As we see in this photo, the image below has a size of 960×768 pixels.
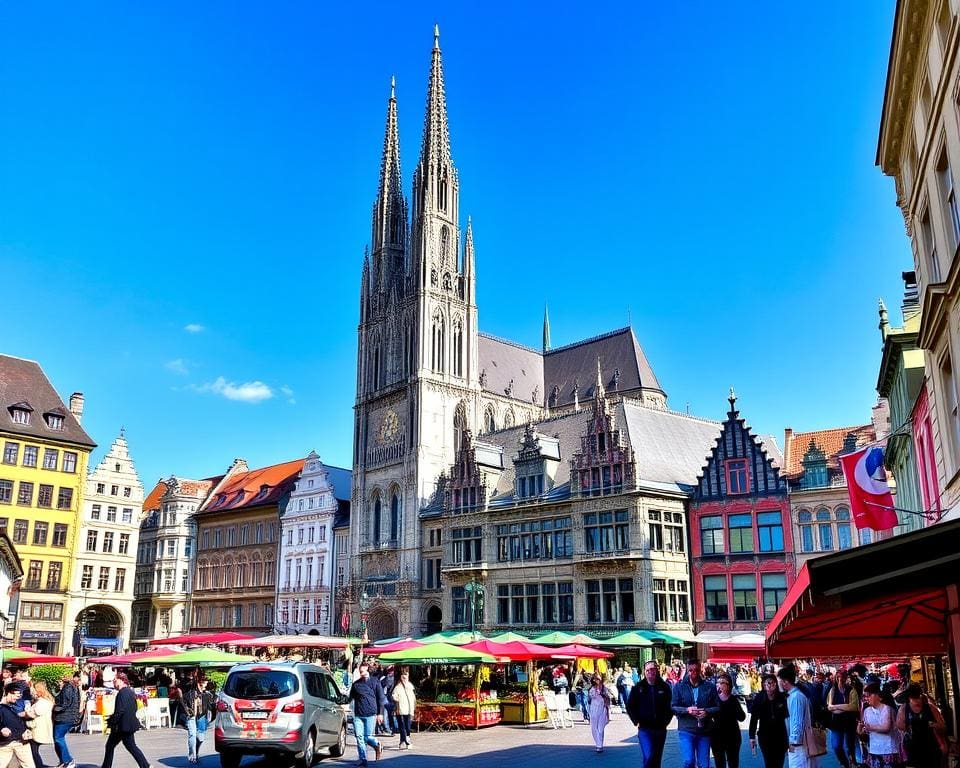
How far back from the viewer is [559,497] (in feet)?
178

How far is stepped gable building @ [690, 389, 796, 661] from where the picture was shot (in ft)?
153

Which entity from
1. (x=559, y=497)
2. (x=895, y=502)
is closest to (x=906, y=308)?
(x=895, y=502)

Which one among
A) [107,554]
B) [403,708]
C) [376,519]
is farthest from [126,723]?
[107,554]

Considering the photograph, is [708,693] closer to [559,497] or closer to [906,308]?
[906,308]

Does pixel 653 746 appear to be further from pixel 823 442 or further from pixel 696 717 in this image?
pixel 823 442

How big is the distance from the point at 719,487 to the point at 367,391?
1394 inches

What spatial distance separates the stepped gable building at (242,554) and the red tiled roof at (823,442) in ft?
147

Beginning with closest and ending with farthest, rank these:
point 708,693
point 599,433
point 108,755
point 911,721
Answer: point 911,721
point 708,693
point 108,755
point 599,433

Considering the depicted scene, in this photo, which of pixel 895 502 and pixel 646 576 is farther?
pixel 646 576

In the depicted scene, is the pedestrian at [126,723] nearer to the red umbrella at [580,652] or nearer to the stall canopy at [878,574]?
the stall canopy at [878,574]

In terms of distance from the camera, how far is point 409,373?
72.2m

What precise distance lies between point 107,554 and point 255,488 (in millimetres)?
16208

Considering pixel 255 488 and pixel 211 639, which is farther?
pixel 255 488

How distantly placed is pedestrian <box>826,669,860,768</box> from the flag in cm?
369
